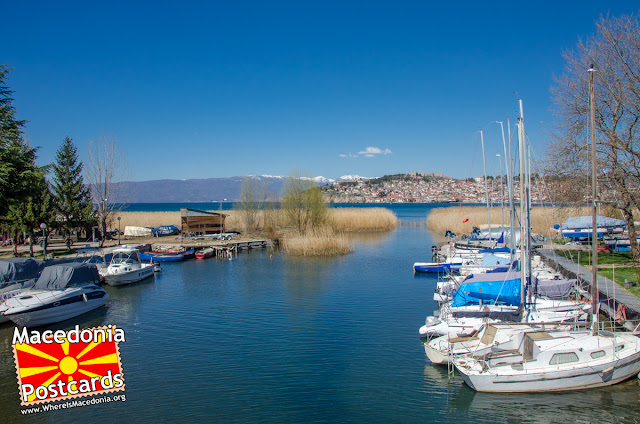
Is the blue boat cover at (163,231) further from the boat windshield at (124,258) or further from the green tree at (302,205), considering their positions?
the boat windshield at (124,258)

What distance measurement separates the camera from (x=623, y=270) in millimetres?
25469

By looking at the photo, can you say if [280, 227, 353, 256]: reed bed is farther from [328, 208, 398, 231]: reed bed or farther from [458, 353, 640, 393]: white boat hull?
[458, 353, 640, 393]: white boat hull

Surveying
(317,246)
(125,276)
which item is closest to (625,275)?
(317,246)

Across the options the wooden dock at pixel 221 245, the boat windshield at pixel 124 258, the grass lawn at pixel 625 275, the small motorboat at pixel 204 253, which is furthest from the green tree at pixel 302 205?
the grass lawn at pixel 625 275

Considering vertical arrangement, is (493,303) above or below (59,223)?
below

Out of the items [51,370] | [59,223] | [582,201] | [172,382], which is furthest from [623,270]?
[59,223]

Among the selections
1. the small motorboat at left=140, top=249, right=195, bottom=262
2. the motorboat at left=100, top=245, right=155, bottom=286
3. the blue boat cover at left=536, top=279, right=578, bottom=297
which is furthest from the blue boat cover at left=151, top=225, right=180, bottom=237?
the blue boat cover at left=536, top=279, right=578, bottom=297

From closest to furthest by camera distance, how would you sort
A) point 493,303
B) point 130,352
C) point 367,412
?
point 367,412, point 130,352, point 493,303

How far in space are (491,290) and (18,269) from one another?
955 inches

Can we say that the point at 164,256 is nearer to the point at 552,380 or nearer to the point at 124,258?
the point at 124,258

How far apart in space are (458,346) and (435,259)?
25.4 metres

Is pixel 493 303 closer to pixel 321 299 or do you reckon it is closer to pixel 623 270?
pixel 321 299

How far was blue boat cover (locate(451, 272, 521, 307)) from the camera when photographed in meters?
19.0

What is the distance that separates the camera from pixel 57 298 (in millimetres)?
21344
